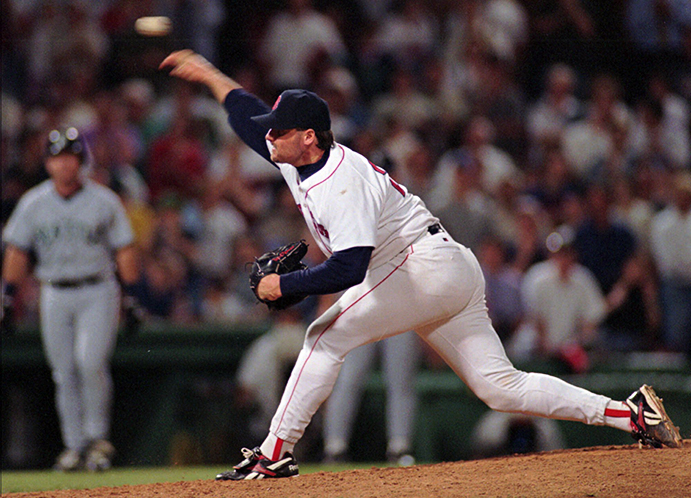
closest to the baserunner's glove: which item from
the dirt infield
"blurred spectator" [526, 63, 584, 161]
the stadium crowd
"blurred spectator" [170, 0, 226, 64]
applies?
the stadium crowd

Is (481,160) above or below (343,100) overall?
below

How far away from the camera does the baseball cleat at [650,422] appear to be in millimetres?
4582

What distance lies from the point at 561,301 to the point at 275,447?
481cm

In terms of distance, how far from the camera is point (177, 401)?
830 centimetres

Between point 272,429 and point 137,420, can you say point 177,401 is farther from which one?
point 272,429

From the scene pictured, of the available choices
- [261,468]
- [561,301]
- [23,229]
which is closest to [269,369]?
[23,229]

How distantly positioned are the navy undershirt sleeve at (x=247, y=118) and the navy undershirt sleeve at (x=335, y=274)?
0.87m

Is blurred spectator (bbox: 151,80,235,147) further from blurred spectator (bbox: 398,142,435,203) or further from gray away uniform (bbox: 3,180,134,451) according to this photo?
gray away uniform (bbox: 3,180,134,451)

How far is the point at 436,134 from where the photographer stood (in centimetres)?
1073

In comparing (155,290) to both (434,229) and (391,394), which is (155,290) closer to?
(391,394)

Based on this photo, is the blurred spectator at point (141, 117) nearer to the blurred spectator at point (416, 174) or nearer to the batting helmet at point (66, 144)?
the blurred spectator at point (416, 174)

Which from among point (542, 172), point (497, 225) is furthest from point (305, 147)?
point (542, 172)

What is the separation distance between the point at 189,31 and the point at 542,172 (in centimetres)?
435

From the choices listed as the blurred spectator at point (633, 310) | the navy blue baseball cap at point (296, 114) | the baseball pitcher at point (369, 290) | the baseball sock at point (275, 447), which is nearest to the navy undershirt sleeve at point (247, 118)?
the baseball pitcher at point (369, 290)
